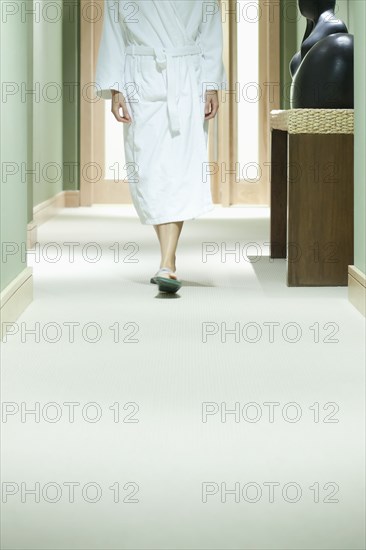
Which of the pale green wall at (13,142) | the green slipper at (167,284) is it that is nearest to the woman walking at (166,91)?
the green slipper at (167,284)

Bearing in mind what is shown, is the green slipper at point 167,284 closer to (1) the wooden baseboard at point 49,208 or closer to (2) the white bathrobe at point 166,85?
(2) the white bathrobe at point 166,85

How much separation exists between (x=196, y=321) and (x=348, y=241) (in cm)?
93

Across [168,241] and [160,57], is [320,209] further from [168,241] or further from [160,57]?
[160,57]

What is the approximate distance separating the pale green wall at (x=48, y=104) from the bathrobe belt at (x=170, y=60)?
9.33ft

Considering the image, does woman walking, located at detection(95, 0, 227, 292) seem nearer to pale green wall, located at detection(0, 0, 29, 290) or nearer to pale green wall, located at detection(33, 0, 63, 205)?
pale green wall, located at detection(0, 0, 29, 290)

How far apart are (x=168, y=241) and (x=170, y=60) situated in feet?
1.95

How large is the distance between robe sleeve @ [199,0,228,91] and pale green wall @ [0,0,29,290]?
62 cm

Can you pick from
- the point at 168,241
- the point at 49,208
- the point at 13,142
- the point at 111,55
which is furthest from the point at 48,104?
the point at 13,142

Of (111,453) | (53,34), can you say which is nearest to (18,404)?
(111,453)

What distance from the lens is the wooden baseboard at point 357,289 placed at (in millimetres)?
3303

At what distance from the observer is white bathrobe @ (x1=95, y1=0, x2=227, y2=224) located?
148 inches

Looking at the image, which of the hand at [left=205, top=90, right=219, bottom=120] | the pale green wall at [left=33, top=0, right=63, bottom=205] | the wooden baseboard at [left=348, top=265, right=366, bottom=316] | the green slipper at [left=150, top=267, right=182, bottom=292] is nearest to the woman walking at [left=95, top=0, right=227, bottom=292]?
the hand at [left=205, top=90, right=219, bottom=120]

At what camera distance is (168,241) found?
382cm

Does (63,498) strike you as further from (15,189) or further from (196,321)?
(15,189)
